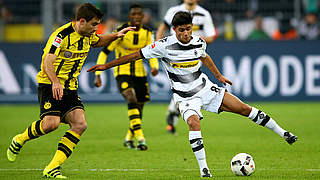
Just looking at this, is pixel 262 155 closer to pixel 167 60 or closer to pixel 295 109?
pixel 167 60

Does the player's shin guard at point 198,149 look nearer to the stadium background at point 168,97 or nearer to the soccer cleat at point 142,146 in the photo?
the stadium background at point 168,97

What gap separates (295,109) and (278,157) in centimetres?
→ 875

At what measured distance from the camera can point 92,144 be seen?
11414 millimetres

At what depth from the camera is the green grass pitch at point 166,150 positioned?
8.12 metres

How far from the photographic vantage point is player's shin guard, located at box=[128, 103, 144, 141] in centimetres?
1061

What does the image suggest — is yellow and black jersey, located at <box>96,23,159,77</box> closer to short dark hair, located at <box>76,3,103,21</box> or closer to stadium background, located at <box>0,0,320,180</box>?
stadium background, located at <box>0,0,320,180</box>

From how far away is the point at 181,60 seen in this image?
8.23 meters

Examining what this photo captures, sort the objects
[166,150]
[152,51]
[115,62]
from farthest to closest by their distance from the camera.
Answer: [166,150], [152,51], [115,62]

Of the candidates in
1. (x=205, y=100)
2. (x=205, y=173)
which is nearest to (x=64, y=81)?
(x=205, y=100)

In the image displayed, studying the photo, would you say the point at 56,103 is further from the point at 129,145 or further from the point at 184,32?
the point at 129,145

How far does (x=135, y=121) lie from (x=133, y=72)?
3.28ft

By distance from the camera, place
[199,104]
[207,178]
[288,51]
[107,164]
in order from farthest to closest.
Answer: [288,51] → [107,164] → [199,104] → [207,178]

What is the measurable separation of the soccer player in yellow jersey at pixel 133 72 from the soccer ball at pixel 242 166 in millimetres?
3153

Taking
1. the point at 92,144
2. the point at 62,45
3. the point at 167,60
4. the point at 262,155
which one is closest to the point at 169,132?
the point at 92,144
